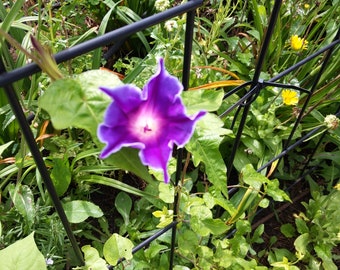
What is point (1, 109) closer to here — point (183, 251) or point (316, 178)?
point (183, 251)

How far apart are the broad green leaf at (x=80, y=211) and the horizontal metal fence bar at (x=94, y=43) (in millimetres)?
669

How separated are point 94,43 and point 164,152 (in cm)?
18

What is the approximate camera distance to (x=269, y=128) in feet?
4.48

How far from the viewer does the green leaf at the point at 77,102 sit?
45 centimetres

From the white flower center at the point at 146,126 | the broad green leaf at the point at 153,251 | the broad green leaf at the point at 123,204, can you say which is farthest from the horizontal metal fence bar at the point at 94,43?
the broad green leaf at the point at 123,204

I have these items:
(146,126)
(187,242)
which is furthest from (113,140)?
(187,242)

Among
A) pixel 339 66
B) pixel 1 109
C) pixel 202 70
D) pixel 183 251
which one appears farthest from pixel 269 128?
pixel 1 109

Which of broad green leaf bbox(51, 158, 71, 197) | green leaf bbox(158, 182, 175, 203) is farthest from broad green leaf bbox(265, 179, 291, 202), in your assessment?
broad green leaf bbox(51, 158, 71, 197)

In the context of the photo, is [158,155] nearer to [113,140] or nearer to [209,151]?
[113,140]

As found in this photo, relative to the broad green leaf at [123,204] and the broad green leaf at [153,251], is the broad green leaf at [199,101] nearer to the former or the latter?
the broad green leaf at [153,251]

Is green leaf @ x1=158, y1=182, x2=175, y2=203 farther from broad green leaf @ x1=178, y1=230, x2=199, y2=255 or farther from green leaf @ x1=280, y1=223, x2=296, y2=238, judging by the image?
green leaf @ x1=280, y1=223, x2=296, y2=238

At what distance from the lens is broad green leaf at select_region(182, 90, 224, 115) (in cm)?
52

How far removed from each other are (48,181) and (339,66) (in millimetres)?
1287

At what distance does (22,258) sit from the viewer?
749 mm
